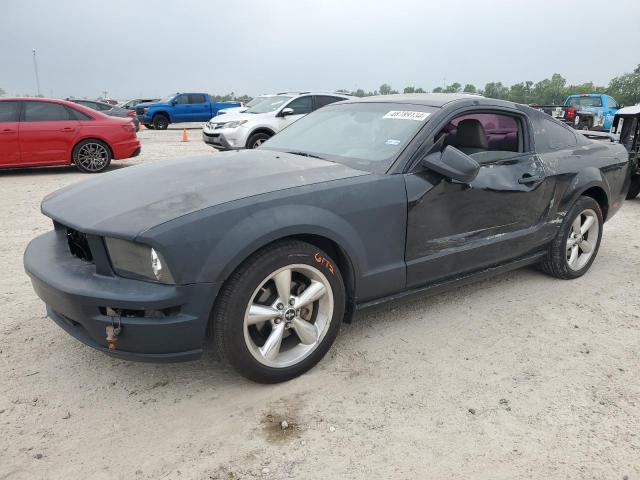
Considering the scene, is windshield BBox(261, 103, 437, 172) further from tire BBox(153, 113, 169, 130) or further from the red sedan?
tire BBox(153, 113, 169, 130)

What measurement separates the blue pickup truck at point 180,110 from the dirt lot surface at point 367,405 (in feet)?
67.0

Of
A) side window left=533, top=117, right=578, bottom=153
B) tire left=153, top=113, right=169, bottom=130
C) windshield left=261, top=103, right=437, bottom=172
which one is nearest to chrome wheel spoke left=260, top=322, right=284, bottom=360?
windshield left=261, top=103, right=437, bottom=172

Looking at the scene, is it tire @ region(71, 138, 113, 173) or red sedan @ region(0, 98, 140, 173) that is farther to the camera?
tire @ region(71, 138, 113, 173)

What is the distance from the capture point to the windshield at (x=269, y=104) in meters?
12.3

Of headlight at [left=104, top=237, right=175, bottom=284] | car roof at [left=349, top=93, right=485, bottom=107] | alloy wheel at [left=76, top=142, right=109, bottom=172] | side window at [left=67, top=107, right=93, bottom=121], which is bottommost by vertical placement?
alloy wheel at [left=76, top=142, right=109, bottom=172]

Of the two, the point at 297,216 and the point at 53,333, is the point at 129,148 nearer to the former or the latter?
the point at 53,333

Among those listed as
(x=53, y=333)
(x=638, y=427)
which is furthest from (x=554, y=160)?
(x=53, y=333)

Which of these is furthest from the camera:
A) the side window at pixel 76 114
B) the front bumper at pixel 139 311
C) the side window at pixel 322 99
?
the side window at pixel 322 99

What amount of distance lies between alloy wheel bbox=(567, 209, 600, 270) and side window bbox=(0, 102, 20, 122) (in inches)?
345

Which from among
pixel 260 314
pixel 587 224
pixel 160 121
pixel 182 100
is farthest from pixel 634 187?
pixel 160 121

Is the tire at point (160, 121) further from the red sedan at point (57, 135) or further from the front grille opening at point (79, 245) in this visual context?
the front grille opening at point (79, 245)

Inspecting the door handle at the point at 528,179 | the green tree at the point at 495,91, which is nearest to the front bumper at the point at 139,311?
the door handle at the point at 528,179

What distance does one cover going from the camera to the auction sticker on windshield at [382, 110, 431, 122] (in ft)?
10.7

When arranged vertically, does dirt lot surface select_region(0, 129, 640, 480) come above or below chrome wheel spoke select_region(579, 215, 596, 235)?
below
